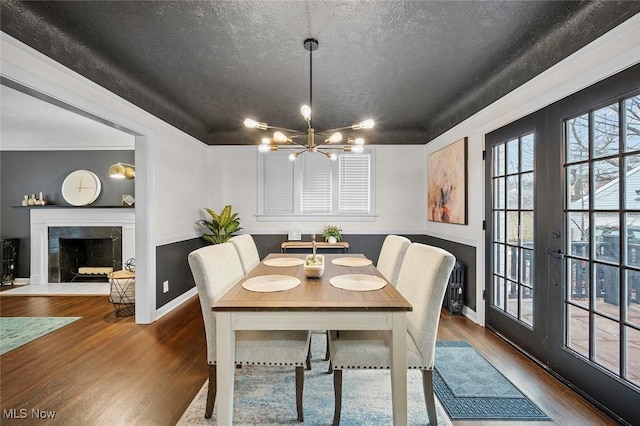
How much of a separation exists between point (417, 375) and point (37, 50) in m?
3.59

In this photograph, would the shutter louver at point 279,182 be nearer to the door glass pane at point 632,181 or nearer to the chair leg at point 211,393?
the chair leg at point 211,393

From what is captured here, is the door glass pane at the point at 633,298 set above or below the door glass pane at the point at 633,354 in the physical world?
above

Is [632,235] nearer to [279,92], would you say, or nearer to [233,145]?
[279,92]

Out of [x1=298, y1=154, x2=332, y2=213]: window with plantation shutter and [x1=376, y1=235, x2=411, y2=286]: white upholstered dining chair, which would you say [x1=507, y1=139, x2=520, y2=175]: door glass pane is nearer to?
[x1=376, y1=235, x2=411, y2=286]: white upholstered dining chair

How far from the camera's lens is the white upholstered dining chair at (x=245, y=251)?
2.61 meters

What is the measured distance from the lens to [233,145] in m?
4.85

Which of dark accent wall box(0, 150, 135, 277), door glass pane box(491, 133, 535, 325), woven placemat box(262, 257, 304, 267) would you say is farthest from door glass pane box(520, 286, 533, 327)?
dark accent wall box(0, 150, 135, 277)

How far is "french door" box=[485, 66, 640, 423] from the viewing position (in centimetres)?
168

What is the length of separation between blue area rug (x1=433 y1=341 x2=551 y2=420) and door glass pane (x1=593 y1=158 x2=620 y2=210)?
1362 mm

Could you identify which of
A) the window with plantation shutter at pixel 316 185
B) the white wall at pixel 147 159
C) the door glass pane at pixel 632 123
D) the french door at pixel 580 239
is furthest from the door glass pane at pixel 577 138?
the white wall at pixel 147 159

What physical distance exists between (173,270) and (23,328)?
153cm

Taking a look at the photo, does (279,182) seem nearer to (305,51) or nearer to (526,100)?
(305,51)

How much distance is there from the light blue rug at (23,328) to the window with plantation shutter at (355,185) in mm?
3916

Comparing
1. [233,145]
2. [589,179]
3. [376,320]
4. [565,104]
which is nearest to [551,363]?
[589,179]
